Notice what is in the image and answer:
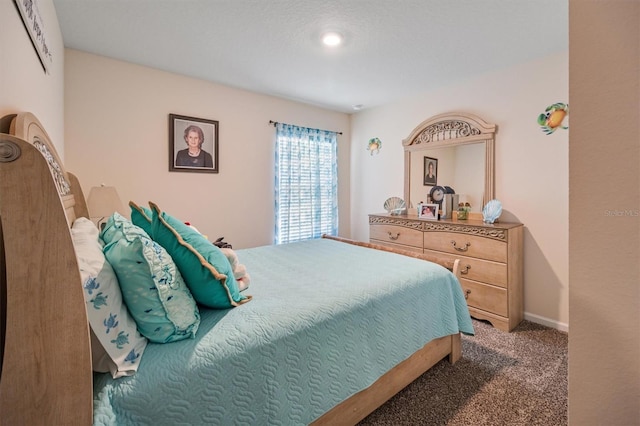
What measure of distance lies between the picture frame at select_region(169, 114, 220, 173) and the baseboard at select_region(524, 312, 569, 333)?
3.56 metres

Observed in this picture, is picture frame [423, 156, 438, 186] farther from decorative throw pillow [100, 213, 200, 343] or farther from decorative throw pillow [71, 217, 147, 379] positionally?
decorative throw pillow [71, 217, 147, 379]

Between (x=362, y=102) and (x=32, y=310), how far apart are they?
3933 mm

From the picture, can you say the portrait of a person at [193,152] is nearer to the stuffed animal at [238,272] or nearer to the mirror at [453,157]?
the stuffed animal at [238,272]

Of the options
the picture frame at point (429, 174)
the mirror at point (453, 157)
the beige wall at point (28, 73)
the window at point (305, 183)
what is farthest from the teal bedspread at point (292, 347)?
the window at point (305, 183)

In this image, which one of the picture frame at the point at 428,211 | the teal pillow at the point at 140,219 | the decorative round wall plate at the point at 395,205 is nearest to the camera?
the teal pillow at the point at 140,219

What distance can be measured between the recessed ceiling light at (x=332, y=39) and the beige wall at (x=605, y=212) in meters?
1.91

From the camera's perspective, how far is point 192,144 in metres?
3.20

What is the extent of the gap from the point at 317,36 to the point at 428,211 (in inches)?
87.7

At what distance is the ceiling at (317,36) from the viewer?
1958 mm

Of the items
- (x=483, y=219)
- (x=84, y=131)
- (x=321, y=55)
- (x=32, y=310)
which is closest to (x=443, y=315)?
(x=483, y=219)

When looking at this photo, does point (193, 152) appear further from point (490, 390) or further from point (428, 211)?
point (490, 390)

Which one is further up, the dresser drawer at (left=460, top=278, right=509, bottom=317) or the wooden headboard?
the wooden headboard

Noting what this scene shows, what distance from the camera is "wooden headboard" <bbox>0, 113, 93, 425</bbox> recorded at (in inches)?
26.9

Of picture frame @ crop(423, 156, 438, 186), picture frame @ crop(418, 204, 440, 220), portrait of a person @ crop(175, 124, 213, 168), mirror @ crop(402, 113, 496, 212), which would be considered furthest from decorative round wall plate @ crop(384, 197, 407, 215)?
portrait of a person @ crop(175, 124, 213, 168)
